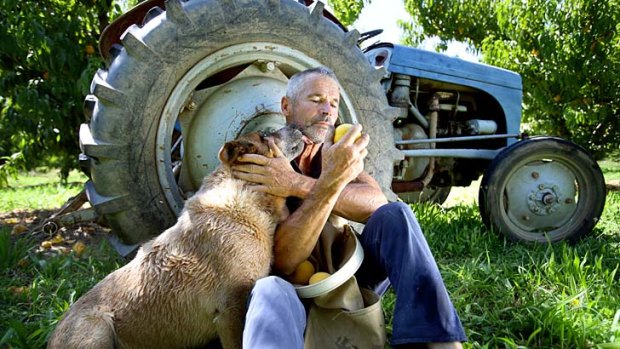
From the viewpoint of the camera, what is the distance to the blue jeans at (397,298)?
67.9 inches

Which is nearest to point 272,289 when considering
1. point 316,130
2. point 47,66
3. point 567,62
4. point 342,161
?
point 342,161

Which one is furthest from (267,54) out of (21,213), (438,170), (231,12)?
(21,213)

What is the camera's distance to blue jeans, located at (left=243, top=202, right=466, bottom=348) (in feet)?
→ 5.66

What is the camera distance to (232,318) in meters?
1.92

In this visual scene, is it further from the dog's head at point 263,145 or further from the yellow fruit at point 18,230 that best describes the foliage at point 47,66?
the dog's head at point 263,145

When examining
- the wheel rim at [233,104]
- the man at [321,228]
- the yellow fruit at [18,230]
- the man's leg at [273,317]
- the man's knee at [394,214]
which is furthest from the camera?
the yellow fruit at [18,230]

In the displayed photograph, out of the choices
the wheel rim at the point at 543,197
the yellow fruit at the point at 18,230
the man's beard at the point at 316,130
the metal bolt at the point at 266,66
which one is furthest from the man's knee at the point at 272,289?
the yellow fruit at the point at 18,230

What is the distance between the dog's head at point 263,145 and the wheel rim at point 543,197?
2232 mm

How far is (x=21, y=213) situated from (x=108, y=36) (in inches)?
119

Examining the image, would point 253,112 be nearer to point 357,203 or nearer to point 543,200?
point 357,203

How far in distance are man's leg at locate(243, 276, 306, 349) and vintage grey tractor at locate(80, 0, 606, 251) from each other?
4.00 ft

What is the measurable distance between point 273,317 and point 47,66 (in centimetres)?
436

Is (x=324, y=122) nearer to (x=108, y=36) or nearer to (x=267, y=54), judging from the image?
(x=267, y=54)

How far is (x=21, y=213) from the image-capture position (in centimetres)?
569
